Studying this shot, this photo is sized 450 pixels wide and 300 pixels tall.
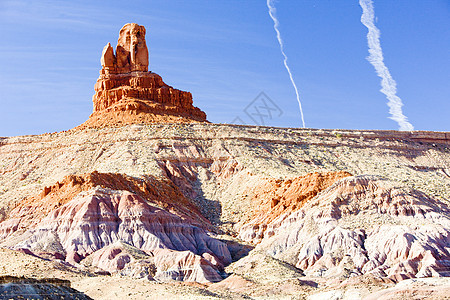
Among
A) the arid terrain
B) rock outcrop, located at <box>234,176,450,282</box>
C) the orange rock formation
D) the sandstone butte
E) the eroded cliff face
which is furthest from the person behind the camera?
the sandstone butte

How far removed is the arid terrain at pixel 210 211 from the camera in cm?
9206

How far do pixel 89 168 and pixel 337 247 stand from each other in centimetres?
5234

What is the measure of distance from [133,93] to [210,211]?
45.0 meters

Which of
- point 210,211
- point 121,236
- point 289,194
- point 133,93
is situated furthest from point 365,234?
point 133,93

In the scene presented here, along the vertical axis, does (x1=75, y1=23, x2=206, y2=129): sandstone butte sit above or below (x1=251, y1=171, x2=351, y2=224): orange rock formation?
above

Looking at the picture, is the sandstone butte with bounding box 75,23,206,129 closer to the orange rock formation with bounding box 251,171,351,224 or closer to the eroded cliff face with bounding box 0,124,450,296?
the eroded cliff face with bounding box 0,124,450,296

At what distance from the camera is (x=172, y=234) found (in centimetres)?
11112

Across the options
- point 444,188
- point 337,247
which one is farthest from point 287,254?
point 444,188

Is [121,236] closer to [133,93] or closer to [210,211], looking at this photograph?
[210,211]

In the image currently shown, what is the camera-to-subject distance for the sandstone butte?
160000mm

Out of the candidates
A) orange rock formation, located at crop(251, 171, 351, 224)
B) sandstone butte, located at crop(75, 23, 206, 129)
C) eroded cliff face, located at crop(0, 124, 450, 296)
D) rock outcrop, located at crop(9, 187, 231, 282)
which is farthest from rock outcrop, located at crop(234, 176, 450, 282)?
sandstone butte, located at crop(75, 23, 206, 129)

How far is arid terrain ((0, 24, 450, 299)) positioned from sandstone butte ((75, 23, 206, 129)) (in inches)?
18.4

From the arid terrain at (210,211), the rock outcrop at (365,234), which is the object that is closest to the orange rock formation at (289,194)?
the arid terrain at (210,211)

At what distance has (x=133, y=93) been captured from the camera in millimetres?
166250
